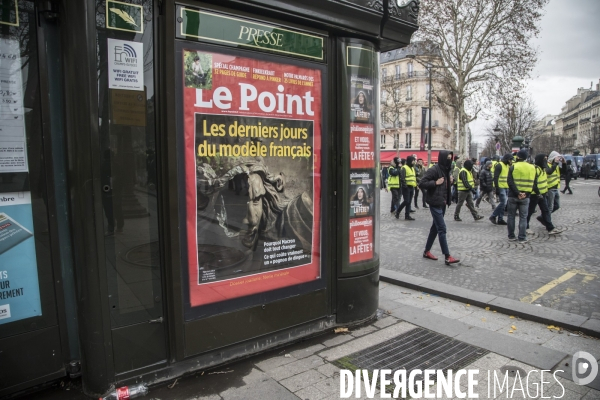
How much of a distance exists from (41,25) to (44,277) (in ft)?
5.69

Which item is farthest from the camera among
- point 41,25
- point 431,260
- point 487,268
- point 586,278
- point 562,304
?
point 431,260

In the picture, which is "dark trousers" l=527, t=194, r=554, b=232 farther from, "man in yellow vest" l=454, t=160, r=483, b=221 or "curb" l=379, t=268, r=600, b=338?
"curb" l=379, t=268, r=600, b=338

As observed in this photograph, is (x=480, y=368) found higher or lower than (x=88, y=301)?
lower

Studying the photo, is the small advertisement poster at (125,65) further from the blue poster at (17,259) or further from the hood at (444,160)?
the hood at (444,160)

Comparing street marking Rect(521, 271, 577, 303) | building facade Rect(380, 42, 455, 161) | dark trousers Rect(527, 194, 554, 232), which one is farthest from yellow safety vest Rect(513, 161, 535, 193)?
building facade Rect(380, 42, 455, 161)

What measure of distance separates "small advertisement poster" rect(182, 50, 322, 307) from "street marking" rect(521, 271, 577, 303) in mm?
2914

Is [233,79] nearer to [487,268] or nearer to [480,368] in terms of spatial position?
[480,368]

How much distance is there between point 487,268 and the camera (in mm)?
6461

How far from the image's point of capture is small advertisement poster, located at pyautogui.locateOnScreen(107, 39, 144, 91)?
2.78 meters

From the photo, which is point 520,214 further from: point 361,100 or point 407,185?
point 361,100

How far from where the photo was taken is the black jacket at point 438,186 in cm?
659

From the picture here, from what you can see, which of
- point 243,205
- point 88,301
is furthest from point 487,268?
point 88,301

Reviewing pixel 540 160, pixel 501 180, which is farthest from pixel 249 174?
pixel 501 180

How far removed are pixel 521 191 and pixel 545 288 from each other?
3.58 m
